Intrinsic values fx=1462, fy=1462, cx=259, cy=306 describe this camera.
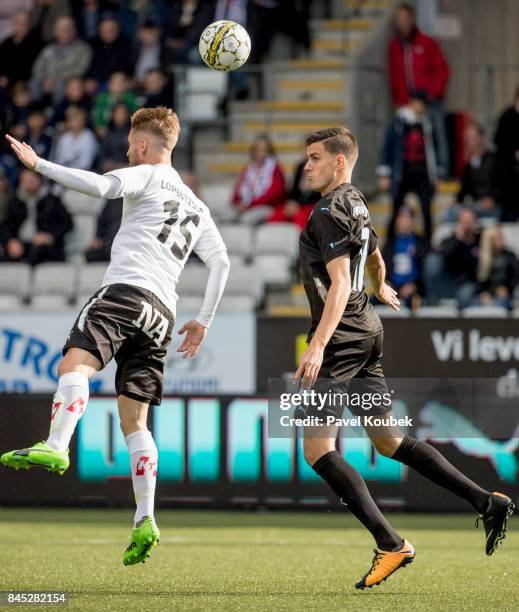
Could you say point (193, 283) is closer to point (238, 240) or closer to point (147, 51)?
point (238, 240)

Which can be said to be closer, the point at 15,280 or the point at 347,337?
the point at 347,337

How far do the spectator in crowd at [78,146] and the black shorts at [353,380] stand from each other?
10099 millimetres

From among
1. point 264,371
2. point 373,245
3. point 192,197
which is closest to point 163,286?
point 192,197

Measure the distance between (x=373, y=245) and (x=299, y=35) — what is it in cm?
1164

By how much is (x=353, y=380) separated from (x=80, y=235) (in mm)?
9642

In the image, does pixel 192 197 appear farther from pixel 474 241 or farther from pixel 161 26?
pixel 161 26

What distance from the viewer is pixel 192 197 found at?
7684mm

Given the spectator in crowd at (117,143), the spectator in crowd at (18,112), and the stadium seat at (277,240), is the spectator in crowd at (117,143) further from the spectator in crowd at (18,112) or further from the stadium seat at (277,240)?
the stadium seat at (277,240)

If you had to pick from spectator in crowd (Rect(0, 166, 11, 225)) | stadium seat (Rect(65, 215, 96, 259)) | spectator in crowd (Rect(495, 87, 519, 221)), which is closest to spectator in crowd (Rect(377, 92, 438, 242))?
spectator in crowd (Rect(495, 87, 519, 221))

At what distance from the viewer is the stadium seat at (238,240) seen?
1586 centimetres

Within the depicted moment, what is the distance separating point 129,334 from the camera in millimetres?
7359

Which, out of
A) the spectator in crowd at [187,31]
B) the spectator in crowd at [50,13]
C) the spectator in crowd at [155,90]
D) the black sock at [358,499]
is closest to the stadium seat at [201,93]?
the spectator in crowd at [187,31]

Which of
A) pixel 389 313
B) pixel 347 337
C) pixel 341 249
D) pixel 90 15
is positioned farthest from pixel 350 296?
pixel 90 15

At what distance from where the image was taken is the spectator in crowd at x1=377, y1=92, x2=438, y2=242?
15914mm
